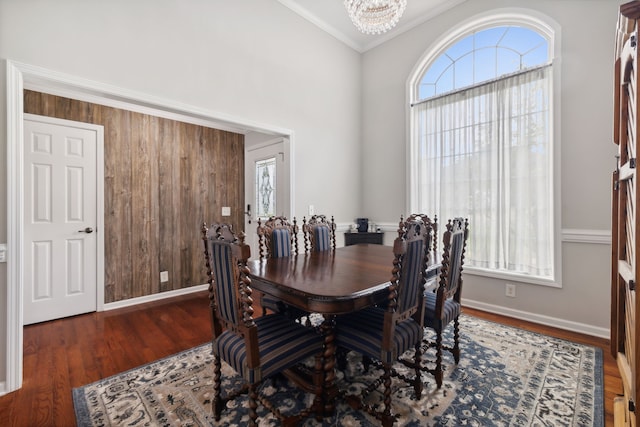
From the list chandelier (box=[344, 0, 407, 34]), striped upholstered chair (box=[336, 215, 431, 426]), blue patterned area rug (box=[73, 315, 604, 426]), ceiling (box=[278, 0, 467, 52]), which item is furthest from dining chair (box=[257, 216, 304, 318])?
ceiling (box=[278, 0, 467, 52])

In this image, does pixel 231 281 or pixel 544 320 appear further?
pixel 544 320

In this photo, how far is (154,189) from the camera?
12.5 feet

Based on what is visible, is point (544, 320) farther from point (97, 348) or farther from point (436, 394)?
point (97, 348)

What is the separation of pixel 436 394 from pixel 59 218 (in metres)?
3.97

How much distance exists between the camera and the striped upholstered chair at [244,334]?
1276 mm

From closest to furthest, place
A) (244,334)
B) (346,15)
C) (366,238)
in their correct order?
(244,334) < (346,15) < (366,238)

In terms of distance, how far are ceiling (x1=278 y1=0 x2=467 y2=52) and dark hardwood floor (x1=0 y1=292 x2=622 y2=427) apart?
3701 mm

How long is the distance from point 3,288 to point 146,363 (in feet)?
3.38

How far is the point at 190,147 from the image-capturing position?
4.14m

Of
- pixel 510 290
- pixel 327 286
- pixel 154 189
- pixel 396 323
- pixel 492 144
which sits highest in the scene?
pixel 492 144

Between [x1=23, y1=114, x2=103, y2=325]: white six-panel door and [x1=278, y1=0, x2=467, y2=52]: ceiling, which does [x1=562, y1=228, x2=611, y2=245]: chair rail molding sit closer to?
[x1=278, y1=0, x2=467, y2=52]: ceiling

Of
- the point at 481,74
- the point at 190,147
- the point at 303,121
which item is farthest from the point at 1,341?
the point at 481,74

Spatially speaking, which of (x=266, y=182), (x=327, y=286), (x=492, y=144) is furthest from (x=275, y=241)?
(x=492, y=144)

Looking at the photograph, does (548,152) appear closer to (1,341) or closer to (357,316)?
(357,316)
